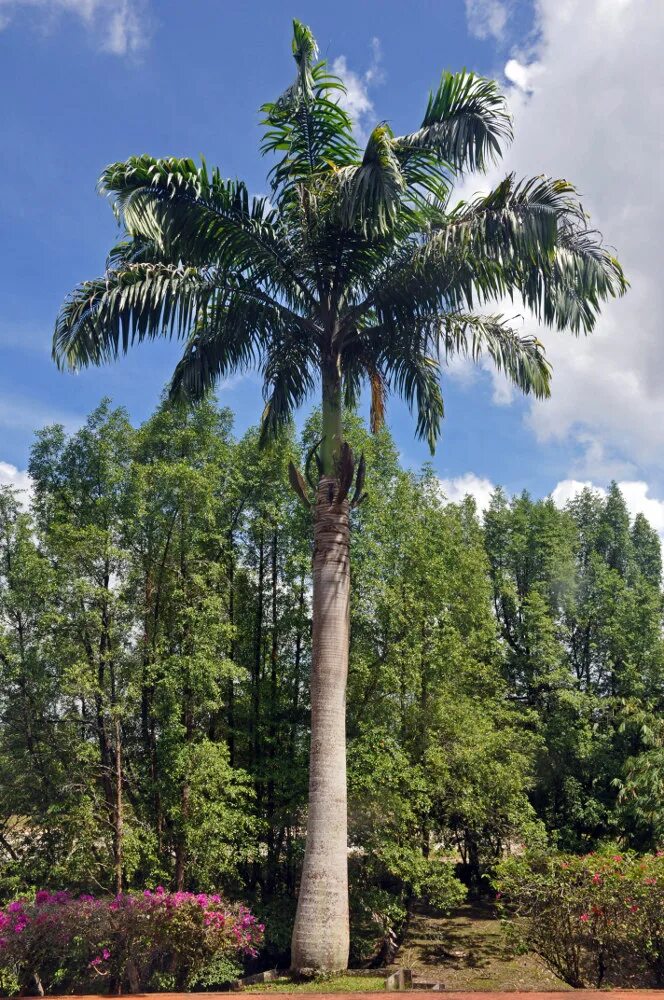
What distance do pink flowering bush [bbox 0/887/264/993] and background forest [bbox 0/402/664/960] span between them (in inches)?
78.1

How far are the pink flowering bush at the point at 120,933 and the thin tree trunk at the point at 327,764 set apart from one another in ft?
3.27

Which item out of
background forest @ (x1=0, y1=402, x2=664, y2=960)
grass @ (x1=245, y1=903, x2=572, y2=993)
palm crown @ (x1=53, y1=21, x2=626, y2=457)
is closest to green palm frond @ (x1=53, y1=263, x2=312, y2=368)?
palm crown @ (x1=53, y1=21, x2=626, y2=457)

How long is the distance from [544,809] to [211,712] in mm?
11769

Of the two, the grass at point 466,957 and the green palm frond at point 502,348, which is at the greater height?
the green palm frond at point 502,348

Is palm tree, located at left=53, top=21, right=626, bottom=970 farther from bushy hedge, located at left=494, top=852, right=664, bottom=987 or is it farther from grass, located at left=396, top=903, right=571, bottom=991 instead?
grass, located at left=396, top=903, right=571, bottom=991

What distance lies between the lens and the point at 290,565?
16203 millimetres

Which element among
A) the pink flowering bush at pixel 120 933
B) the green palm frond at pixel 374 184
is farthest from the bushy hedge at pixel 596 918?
the green palm frond at pixel 374 184

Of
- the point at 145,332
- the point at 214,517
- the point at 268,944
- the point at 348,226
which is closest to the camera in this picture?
the point at 348,226

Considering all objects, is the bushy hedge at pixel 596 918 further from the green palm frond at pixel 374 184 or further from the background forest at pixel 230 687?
the green palm frond at pixel 374 184

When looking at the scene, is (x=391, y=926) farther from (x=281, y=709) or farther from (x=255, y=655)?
(x=255, y=655)

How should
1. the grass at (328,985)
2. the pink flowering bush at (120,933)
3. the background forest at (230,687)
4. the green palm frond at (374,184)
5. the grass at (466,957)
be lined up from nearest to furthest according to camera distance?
the grass at (328,985)
the pink flowering bush at (120,933)
the green palm frond at (374,184)
the background forest at (230,687)
the grass at (466,957)

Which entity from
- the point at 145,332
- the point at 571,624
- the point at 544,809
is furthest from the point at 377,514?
the point at 571,624

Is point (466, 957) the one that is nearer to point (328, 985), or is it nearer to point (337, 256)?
point (328, 985)

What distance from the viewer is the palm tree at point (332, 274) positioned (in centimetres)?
906
